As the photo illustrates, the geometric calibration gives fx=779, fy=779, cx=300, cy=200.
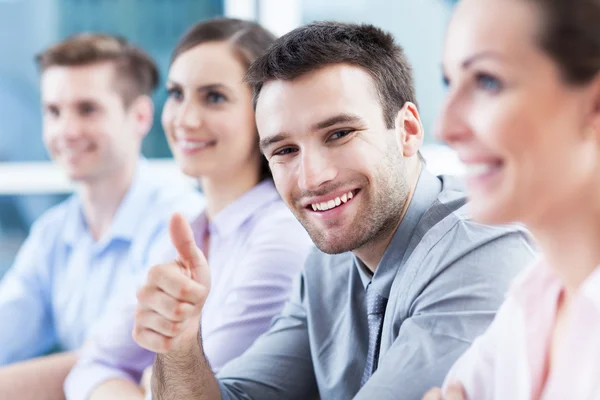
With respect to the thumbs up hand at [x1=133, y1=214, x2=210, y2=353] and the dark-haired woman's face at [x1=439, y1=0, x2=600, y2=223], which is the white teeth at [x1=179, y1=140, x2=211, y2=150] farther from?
the dark-haired woman's face at [x1=439, y1=0, x2=600, y2=223]

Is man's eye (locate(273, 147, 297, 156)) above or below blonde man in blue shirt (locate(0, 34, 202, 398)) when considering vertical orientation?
above

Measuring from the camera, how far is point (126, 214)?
8.19 feet

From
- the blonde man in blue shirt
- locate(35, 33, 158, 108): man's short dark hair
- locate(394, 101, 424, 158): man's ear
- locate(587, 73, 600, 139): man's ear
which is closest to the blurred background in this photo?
locate(35, 33, 158, 108): man's short dark hair

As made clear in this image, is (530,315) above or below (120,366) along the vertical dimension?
above

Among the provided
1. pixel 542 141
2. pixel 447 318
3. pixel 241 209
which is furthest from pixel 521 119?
pixel 241 209

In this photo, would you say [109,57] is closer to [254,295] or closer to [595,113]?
[254,295]

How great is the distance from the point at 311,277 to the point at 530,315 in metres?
0.68

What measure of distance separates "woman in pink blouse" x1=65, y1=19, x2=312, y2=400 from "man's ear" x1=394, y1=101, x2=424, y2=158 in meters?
0.47

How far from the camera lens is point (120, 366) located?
1952 mm

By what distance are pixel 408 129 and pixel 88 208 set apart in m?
1.51

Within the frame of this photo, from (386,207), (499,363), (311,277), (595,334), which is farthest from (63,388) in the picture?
(595,334)

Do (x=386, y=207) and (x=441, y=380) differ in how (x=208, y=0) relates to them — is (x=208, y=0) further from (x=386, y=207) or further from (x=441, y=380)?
(x=441, y=380)

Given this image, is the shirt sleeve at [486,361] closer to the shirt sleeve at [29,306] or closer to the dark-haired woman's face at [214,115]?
the dark-haired woman's face at [214,115]

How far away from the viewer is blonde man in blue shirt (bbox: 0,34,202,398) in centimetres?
245
